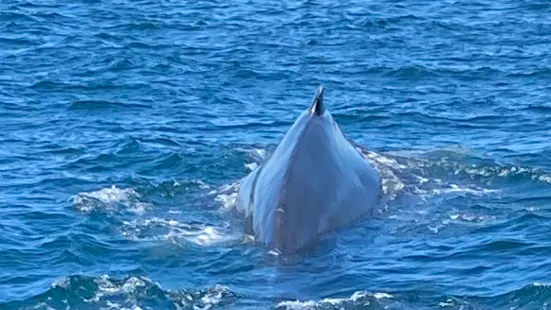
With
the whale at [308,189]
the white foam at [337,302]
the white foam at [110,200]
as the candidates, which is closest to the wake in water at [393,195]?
the white foam at [110,200]

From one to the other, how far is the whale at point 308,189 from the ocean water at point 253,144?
28 cm

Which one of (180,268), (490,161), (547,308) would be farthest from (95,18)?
(547,308)

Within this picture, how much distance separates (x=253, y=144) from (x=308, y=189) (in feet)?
21.5

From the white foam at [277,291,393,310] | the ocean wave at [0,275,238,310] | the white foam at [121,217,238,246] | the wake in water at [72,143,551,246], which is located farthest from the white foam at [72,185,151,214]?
the white foam at [277,291,393,310]

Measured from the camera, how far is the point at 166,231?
2033 cm

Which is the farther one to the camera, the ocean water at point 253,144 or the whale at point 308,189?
the whale at point 308,189

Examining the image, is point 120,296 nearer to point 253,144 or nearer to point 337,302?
point 337,302

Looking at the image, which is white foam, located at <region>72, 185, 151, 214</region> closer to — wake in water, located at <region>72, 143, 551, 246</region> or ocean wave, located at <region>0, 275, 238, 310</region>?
wake in water, located at <region>72, 143, 551, 246</region>

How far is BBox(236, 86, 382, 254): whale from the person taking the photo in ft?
62.5

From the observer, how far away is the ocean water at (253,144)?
59.4ft

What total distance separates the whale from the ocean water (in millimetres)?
276

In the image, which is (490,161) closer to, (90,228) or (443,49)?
(90,228)

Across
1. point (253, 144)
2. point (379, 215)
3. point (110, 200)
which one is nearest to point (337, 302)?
point (379, 215)

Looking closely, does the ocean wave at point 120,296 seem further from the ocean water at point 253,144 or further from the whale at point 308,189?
the whale at point 308,189
